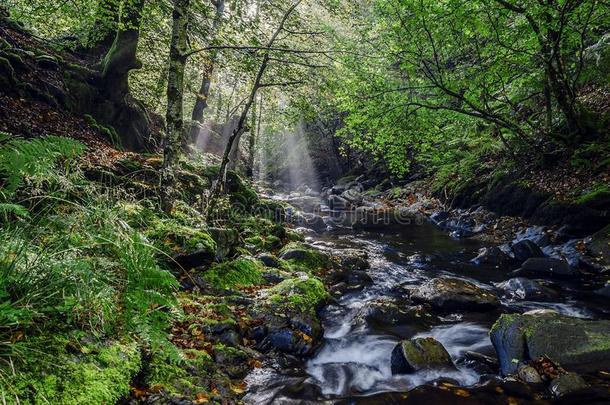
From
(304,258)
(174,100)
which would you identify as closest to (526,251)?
(304,258)

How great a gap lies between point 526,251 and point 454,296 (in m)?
4.35

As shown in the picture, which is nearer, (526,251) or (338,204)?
(526,251)

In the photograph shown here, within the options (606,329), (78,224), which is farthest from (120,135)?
(606,329)

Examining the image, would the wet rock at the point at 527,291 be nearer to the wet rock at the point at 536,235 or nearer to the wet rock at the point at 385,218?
the wet rock at the point at 536,235

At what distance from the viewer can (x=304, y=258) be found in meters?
9.44

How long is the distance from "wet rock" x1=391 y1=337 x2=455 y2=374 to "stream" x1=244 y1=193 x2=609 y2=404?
0.10m

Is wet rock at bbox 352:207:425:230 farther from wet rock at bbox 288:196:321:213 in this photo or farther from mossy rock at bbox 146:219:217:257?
mossy rock at bbox 146:219:217:257

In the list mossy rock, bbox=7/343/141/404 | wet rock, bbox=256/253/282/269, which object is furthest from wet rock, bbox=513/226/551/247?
mossy rock, bbox=7/343/141/404

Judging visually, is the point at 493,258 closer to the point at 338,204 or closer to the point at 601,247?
the point at 601,247

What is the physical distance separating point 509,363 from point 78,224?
5.53 m

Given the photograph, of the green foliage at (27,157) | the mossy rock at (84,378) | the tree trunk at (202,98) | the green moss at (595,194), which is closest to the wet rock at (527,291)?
the green moss at (595,194)

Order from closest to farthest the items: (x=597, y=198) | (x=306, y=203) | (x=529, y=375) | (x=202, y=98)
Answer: (x=529, y=375) → (x=597, y=198) → (x=202, y=98) → (x=306, y=203)

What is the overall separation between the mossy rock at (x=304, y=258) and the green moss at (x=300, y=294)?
1876 millimetres

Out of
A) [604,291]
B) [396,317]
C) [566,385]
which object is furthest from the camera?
[604,291]
